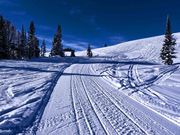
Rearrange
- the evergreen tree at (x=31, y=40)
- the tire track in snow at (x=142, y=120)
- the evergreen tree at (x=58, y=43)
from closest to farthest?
the tire track in snow at (x=142, y=120)
the evergreen tree at (x=31, y=40)
the evergreen tree at (x=58, y=43)

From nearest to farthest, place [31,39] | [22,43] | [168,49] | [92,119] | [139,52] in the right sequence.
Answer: [92,119] → [168,49] → [31,39] → [22,43] → [139,52]

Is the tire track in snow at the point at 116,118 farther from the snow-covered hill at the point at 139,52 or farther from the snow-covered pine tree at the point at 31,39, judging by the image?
the snow-covered hill at the point at 139,52

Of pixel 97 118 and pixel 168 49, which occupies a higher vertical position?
pixel 168 49

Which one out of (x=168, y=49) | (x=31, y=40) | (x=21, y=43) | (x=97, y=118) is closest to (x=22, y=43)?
(x=21, y=43)

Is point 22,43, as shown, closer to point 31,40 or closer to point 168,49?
point 31,40

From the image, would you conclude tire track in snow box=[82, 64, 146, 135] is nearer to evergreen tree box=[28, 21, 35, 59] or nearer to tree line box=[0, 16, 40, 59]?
tree line box=[0, 16, 40, 59]

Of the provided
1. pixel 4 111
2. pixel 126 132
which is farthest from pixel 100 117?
pixel 4 111

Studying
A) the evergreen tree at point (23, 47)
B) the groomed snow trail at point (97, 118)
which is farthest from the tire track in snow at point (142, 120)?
the evergreen tree at point (23, 47)

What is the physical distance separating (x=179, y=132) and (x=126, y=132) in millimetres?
1597

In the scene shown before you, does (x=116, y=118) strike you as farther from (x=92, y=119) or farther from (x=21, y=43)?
(x=21, y=43)

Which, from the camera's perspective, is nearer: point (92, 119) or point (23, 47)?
point (92, 119)

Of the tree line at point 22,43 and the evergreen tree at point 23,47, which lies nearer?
the tree line at point 22,43

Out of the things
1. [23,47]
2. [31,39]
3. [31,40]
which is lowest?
[23,47]

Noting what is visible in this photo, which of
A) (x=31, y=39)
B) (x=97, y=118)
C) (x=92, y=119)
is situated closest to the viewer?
(x=92, y=119)
